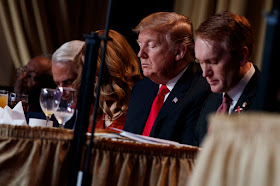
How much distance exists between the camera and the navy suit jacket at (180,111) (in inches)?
101

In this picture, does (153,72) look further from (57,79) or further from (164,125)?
(57,79)

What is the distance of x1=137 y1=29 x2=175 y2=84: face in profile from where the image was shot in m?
2.84

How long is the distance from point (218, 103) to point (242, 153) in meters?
1.52

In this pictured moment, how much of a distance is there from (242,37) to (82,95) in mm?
1130

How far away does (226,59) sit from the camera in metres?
2.28

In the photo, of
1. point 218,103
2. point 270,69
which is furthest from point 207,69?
point 270,69

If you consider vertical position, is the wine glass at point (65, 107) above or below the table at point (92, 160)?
above

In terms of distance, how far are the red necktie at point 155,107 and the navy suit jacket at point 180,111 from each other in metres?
0.03

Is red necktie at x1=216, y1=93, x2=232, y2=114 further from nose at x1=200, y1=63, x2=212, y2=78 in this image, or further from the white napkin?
the white napkin

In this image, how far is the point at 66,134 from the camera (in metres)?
1.55

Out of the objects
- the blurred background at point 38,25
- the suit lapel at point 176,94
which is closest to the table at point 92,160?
the suit lapel at point 176,94

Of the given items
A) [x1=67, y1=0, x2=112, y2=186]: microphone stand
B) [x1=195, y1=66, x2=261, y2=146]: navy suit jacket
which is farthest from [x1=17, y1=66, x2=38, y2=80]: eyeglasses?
[x1=67, y1=0, x2=112, y2=186]: microphone stand

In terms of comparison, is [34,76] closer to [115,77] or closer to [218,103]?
[115,77]

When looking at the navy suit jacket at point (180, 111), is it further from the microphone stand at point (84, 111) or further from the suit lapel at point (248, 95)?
the microphone stand at point (84, 111)
